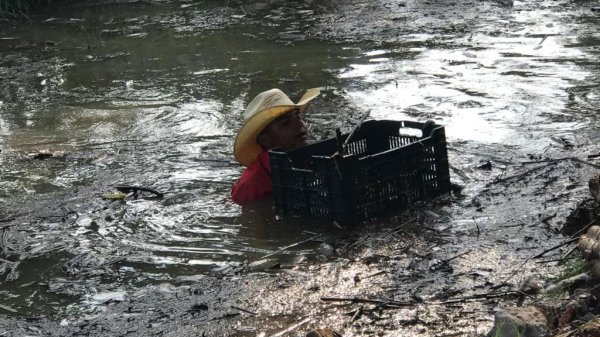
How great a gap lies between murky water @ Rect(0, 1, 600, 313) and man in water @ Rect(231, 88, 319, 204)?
0.64 ft

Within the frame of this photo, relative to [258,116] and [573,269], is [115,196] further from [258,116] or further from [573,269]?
[573,269]

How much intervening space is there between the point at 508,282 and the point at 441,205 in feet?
4.56

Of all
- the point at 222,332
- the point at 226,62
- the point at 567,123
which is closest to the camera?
the point at 222,332

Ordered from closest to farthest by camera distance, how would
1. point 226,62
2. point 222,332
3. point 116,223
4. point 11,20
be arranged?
point 222,332
point 116,223
point 226,62
point 11,20

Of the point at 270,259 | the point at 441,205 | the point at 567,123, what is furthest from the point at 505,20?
the point at 270,259

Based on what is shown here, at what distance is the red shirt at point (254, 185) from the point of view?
6.47 meters

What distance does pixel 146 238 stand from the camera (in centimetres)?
600

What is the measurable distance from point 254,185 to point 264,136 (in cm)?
37

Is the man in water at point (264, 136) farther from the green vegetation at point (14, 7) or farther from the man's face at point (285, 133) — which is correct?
the green vegetation at point (14, 7)

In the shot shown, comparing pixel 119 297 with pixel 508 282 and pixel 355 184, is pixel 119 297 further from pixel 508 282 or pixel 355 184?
pixel 508 282

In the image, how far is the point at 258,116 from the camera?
6.20m

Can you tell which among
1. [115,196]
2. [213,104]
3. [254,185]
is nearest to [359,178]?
[254,185]

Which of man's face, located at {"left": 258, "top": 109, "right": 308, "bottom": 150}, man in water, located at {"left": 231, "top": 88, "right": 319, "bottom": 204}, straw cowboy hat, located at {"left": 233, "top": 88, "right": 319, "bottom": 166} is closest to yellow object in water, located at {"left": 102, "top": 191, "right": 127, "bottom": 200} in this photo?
man in water, located at {"left": 231, "top": 88, "right": 319, "bottom": 204}

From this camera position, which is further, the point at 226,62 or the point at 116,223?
the point at 226,62
